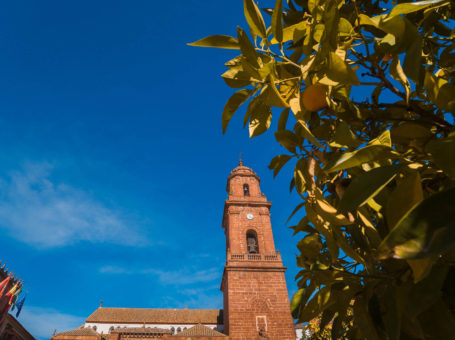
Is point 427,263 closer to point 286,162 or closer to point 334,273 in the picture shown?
point 334,273

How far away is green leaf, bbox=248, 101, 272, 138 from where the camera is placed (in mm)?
924

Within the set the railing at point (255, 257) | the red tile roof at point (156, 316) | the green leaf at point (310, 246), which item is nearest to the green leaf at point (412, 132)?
the green leaf at point (310, 246)

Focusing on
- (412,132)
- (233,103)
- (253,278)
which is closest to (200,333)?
(253,278)

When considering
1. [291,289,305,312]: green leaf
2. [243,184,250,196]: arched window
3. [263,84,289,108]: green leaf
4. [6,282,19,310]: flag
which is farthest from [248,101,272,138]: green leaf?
[6,282,19,310]: flag

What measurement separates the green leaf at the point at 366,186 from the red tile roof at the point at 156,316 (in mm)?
34820

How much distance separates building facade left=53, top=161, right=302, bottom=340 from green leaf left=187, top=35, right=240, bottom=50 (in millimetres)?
21444

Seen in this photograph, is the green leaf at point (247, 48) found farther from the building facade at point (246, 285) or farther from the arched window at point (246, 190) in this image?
the arched window at point (246, 190)

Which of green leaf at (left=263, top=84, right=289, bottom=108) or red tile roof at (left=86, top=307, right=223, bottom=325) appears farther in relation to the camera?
red tile roof at (left=86, top=307, right=223, bottom=325)

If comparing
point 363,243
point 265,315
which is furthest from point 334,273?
point 265,315

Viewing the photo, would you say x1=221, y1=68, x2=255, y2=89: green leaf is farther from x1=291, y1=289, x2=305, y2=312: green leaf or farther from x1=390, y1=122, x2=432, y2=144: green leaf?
x1=291, y1=289, x2=305, y2=312: green leaf

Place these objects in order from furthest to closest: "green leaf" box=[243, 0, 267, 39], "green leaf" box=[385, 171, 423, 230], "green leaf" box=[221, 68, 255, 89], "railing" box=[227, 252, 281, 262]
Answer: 1. "railing" box=[227, 252, 281, 262]
2. "green leaf" box=[221, 68, 255, 89]
3. "green leaf" box=[243, 0, 267, 39]
4. "green leaf" box=[385, 171, 423, 230]

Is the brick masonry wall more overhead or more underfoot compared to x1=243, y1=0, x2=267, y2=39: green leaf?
more overhead

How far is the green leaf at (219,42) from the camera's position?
32.1 inches

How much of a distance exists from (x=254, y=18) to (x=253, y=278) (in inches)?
877
